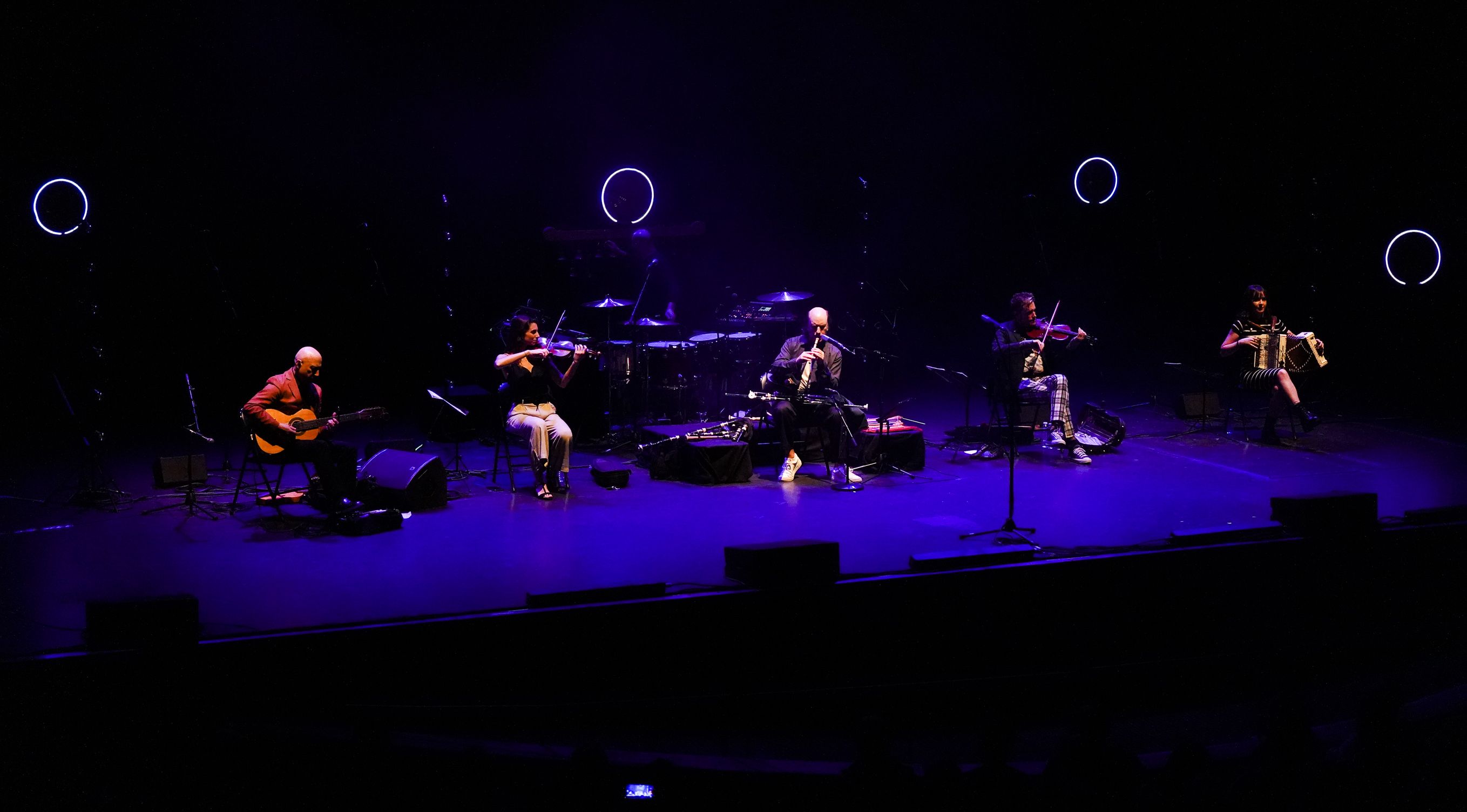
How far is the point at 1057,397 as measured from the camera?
820cm

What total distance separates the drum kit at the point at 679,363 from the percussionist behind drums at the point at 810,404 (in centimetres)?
108

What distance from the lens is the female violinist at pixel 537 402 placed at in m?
7.16

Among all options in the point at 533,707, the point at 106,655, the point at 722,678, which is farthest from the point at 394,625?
the point at 722,678

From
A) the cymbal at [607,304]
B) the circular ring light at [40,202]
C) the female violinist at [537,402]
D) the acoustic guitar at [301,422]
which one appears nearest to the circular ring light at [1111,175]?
the cymbal at [607,304]

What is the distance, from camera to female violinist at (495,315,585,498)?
7.16m

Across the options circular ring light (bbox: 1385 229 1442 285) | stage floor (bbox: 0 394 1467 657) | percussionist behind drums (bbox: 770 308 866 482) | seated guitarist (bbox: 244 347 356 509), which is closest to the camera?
stage floor (bbox: 0 394 1467 657)

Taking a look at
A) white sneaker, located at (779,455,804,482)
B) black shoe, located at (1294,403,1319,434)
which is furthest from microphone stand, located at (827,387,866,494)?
black shoe, located at (1294,403,1319,434)

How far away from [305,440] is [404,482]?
2.22ft

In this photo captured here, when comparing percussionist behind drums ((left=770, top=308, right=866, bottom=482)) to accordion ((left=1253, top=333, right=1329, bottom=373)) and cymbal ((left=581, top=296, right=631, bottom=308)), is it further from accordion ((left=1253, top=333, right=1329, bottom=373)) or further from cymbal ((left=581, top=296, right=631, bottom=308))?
accordion ((left=1253, top=333, right=1329, bottom=373))

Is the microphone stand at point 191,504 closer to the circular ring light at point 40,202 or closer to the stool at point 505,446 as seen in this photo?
the stool at point 505,446

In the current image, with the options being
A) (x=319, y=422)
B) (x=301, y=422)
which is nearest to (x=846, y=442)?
(x=319, y=422)

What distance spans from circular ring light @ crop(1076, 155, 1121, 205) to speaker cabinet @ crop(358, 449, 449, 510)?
799 cm

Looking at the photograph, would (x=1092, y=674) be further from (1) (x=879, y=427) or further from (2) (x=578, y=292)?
(2) (x=578, y=292)

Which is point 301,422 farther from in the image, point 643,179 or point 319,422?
point 643,179
